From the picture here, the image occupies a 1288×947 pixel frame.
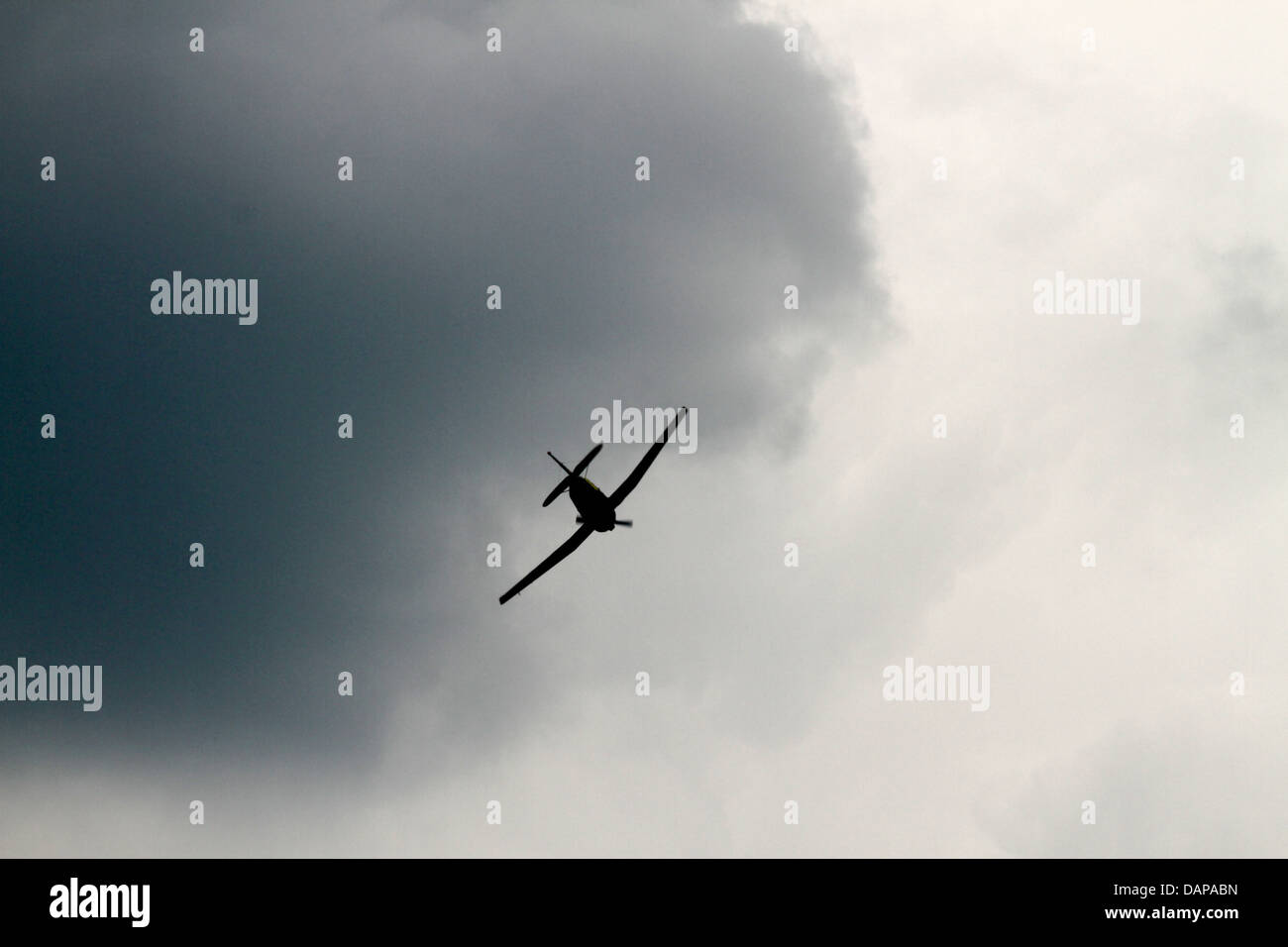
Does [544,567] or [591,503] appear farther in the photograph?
[544,567]
